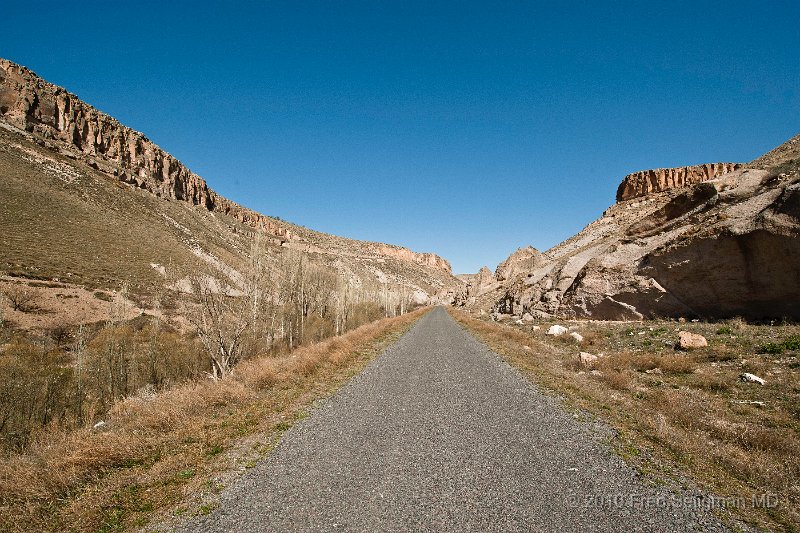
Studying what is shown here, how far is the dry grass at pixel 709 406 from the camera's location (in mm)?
4320

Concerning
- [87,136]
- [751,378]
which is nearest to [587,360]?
[751,378]

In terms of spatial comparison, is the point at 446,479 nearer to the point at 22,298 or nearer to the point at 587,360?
the point at 587,360

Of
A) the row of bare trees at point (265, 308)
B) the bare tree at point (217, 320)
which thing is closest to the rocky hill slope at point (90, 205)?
the bare tree at point (217, 320)

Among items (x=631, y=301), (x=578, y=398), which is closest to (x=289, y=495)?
(x=578, y=398)

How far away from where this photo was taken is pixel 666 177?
238 feet

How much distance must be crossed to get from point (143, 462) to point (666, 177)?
305 feet

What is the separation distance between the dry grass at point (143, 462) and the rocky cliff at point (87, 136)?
167 feet

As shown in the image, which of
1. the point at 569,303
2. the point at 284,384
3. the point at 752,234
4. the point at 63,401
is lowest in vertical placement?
the point at 63,401

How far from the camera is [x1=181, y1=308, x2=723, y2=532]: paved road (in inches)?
141

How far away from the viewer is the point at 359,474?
15.2 feet

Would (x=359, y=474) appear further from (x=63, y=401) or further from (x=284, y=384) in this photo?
(x=63, y=401)

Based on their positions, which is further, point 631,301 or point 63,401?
point 631,301

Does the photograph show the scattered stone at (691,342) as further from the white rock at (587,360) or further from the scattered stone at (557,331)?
the scattered stone at (557,331)

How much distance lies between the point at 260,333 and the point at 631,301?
24.9m
